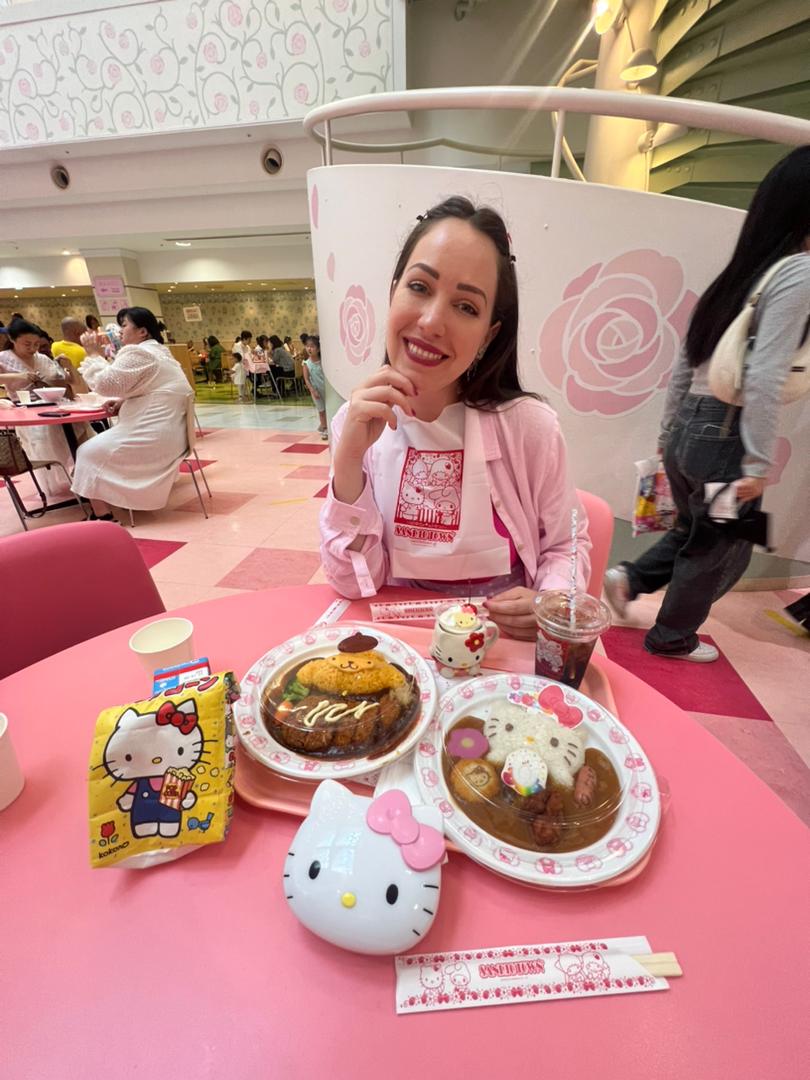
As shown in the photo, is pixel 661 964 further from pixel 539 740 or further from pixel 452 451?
pixel 452 451

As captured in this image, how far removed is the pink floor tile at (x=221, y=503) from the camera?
13.4 ft

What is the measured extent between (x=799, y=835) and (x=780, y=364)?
1476 millimetres

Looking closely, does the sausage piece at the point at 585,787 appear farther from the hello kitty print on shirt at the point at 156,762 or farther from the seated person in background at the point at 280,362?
the seated person in background at the point at 280,362

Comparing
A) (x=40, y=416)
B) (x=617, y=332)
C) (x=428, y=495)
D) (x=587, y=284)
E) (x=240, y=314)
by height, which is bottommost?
(x=40, y=416)

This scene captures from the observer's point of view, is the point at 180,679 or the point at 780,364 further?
the point at 780,364

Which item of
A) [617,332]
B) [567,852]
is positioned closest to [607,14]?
[617,332]

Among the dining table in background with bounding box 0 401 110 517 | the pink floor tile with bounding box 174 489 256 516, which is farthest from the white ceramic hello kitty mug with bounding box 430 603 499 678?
the dining table in background with bounding box 0 401 110 517

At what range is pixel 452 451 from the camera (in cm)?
120

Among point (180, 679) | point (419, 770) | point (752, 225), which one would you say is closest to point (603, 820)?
point (419, 770)

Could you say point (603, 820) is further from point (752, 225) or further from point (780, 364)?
point (752, 225)

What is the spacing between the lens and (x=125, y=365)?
340 centimetres

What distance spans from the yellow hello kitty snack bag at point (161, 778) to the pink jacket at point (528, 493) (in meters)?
0.58

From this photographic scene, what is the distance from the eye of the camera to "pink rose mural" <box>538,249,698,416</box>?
2.18 metres

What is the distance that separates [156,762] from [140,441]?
3.65 meters
